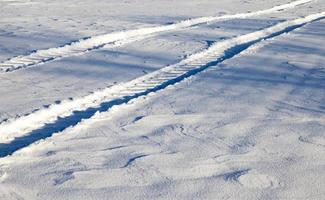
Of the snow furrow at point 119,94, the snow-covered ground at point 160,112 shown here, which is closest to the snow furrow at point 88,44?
the snow-covered ground at point 160,112

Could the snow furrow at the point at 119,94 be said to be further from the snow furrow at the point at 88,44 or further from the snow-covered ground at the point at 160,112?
the snow furrow at the point at 88,44

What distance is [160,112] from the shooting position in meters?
4.80

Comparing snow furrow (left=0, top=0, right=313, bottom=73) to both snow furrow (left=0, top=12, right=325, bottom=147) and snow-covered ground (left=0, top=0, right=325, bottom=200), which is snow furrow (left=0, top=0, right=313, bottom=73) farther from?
snow furrow (left=0, top=12, right=325, bottom=147)

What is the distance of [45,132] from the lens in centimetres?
430

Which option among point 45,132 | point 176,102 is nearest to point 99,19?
point 176,102

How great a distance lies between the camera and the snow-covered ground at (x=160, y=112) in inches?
131

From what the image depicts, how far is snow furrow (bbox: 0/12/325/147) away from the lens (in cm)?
440

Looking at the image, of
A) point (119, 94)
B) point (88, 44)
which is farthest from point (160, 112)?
point (88, 44)

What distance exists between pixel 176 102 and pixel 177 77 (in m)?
1.15

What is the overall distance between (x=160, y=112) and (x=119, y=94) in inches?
33.0

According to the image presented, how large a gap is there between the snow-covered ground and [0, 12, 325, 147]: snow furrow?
0.01 m

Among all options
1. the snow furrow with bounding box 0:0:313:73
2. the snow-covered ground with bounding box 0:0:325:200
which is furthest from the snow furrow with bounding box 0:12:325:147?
the snow furrow with bounding box 0:0:313:73

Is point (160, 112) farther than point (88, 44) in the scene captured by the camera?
No

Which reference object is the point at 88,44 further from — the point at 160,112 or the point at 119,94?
the point at 160,112
